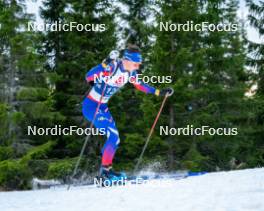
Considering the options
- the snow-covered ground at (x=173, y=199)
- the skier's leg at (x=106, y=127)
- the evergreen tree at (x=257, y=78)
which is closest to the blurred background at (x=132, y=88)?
the evergreen tree at (x=257, y=78)

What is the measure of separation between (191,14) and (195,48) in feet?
7.12

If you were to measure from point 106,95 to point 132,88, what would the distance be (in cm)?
482

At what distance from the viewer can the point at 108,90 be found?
9.95 meters

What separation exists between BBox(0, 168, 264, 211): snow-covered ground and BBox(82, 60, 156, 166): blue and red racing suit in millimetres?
2409

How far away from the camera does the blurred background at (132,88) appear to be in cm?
1117

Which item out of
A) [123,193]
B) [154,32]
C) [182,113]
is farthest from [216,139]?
[123,193]

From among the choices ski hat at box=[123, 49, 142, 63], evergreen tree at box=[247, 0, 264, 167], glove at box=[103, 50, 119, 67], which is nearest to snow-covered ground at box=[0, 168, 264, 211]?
glove at box=[103, 50, 119, 67]

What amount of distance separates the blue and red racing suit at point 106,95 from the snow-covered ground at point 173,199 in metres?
2.41

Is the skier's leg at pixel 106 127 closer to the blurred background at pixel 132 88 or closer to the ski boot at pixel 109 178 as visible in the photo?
the ski boot at pixel 109 178

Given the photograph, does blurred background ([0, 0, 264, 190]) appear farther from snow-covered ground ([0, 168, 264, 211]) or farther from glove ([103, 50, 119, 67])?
snow-covered ground ([0, 168, 264, 211])

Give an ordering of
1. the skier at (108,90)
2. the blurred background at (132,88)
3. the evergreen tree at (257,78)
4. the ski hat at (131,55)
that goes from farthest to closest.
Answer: the evergreen tree at (257,78) < the blurred background at (132,88) < the ski hat at (131,55) < the skier at (108,90)

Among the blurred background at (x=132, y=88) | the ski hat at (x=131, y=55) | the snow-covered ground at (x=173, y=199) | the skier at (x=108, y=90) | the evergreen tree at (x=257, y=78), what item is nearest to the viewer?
the snow-covered ground at (x=173, y=199)

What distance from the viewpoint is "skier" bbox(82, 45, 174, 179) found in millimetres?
9734

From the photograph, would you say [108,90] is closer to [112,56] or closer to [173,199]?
[112,56]
